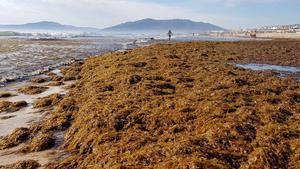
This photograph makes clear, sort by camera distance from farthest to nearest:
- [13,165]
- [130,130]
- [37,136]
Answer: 1. [37,136]
2. [130,130]
3. [13,165]

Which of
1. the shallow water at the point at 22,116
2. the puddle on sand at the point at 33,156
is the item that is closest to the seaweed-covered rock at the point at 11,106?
the shallow water at the point at 22,116

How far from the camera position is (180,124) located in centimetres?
878

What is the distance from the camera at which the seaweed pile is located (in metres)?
6.93

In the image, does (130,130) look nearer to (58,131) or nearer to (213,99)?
(58,131)

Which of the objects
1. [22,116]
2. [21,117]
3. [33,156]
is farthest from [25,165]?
[22,116]

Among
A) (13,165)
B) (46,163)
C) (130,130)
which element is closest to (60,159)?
(46,163)

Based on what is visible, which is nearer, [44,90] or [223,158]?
[223,158]

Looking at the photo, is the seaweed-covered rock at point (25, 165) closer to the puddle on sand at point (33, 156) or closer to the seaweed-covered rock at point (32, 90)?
the puddle on sand at point (33, 156)

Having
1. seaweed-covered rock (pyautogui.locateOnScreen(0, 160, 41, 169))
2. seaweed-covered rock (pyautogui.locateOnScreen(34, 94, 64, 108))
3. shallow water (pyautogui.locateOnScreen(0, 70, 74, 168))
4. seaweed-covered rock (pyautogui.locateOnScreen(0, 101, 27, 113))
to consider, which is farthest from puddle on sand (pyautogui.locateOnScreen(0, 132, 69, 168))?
seaweed-covered rock (pyautogui.locateOnScreen(34, 94, 64, 108))

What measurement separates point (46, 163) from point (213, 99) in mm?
5240

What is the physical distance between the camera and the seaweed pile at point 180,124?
6934mm

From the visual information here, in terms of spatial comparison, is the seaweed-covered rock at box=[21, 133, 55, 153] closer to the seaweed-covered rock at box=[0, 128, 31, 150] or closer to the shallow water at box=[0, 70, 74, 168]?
the shallow water at box=[0, 70, 74, 168]

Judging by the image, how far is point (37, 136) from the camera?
9148 mm

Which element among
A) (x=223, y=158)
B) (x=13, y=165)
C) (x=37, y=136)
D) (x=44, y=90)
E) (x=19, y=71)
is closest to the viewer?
(x=223, y=158)
